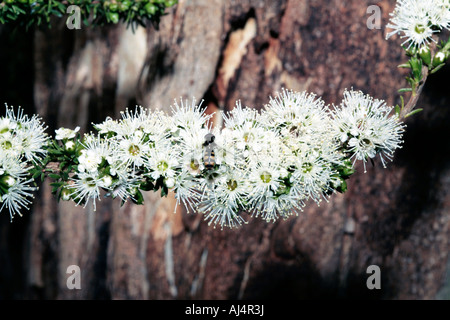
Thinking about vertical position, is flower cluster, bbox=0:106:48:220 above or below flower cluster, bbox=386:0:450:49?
below

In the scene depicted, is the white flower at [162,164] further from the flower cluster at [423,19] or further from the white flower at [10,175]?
the flower cluster at [423,19]

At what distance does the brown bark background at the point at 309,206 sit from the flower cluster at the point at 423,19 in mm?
906

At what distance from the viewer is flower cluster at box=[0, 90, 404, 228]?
4.71ft

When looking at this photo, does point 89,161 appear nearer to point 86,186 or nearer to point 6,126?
point 86,186

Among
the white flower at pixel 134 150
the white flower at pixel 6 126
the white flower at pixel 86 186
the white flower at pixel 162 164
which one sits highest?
the white flower at pixel 6 126

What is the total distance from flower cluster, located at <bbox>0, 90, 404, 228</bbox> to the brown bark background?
3.58ft

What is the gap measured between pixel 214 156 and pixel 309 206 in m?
1.43

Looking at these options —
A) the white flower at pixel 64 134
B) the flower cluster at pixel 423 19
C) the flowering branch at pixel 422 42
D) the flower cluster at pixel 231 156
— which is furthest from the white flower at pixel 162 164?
the flower cluster at pixel 423 19

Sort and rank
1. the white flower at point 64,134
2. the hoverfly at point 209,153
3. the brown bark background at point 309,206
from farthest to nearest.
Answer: the brown bark background at point 309,206 < the white flower at point 64,134 < the hoverfly at point 209,153

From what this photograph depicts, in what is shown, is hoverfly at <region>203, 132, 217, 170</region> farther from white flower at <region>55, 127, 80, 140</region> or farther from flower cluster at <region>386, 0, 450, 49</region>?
flower cluster at <region>386, 0, 450, 49</region>

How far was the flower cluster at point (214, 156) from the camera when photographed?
4.71 feet

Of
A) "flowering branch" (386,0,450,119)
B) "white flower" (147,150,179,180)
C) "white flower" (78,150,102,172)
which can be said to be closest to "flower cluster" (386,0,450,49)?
"flowering branch" (386,0,450,119)

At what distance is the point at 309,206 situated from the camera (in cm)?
267
